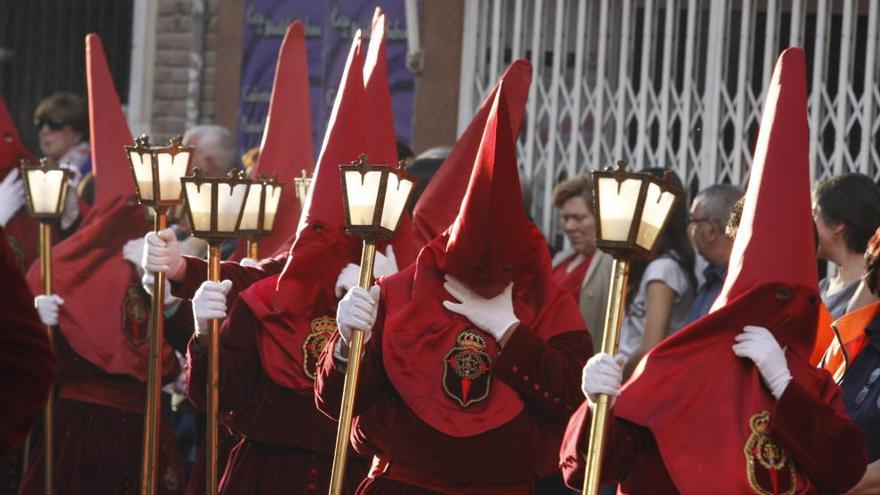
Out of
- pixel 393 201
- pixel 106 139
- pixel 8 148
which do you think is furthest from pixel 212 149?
pixel 393 201

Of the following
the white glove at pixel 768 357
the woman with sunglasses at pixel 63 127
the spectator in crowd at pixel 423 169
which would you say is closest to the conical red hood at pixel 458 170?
the spectator in crowd at pixel 423 169

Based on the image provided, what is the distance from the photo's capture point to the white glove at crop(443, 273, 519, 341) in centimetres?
504

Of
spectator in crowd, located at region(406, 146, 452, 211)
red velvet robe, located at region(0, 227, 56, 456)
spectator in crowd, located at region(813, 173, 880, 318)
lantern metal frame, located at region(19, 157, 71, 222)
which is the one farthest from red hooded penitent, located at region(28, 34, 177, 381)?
red velvet robe, located at region(0, 227, 56, 456)

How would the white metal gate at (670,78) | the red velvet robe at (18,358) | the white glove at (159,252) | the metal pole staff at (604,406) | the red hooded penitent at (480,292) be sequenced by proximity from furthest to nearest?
the white metal gate at (670,78) → the white glove at (159,252) → the red hooded penitent at (480,292) → the metal pole staff at (604,406) → the red velvet robe at (18,358)

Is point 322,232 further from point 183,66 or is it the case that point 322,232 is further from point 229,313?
point 183,66

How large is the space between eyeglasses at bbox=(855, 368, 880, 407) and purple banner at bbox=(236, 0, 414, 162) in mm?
5383

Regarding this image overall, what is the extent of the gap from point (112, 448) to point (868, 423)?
3733 mm

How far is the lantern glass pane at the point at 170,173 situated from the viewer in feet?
19.5

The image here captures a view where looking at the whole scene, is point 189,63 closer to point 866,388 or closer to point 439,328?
point 439,328

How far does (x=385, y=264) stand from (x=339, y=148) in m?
0.43

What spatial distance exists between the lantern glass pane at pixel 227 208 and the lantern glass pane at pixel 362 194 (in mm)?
677

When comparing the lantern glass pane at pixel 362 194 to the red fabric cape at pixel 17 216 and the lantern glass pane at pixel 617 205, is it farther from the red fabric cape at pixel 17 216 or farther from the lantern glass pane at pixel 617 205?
the red fabric cape at pixel 17 216

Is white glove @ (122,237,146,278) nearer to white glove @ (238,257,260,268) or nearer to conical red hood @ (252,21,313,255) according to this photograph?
conical red hood @ (252,21,313,255)

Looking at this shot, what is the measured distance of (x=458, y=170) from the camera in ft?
18.6
